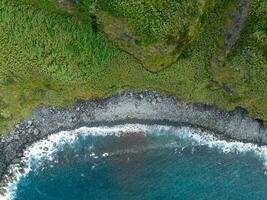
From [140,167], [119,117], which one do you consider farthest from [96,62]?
[140,167]

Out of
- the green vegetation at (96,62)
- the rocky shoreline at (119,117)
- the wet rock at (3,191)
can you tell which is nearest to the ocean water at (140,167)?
the wet rock at (3,191)

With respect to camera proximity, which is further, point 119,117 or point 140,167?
point 140,167

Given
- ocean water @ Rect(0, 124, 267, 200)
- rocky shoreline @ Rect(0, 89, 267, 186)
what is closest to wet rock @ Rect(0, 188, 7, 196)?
ocean water @ Rect(0, 124, 267, 200)

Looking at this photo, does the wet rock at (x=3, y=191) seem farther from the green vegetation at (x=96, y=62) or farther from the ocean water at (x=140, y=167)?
the green vegetation at (x=96, y=62)

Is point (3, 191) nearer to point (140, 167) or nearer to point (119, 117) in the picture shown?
point (119, 117)

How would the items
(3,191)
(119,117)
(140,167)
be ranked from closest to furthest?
(3,191)
(119,117)
(140,167)

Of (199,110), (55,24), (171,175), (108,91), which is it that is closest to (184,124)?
(199,110)

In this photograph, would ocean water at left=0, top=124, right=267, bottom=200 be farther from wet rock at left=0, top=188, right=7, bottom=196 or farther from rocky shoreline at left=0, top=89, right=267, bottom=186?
rocky shoreline at left=0, top=89, right=267, bottom=186
